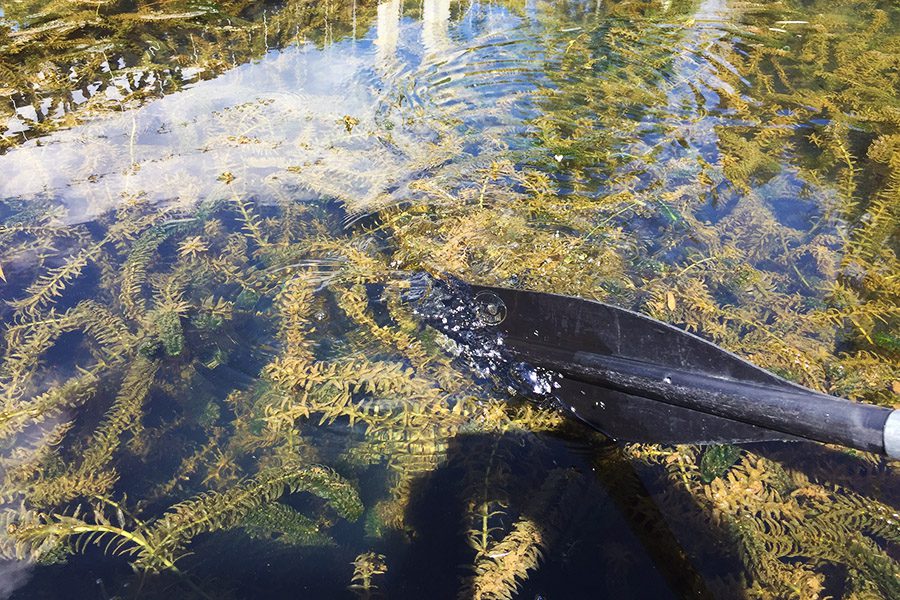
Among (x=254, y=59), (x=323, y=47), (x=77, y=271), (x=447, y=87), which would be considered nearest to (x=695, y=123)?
(x=447, y=87)

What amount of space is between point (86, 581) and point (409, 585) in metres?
1.40

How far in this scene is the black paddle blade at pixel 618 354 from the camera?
7.90 ft

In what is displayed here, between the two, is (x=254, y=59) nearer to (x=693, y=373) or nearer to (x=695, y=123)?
(x=695, y=123)

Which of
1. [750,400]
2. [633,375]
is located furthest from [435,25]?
[750,400]

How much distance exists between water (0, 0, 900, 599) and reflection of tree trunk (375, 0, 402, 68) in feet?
0.23

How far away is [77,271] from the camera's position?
3.67m

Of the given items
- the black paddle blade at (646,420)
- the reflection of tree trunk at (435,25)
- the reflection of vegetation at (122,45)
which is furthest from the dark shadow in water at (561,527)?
the reflection of tree trunk at (435,25)

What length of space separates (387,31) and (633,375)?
208 inches

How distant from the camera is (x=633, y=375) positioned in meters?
2.65

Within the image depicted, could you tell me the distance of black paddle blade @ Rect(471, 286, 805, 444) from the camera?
7.90 ft

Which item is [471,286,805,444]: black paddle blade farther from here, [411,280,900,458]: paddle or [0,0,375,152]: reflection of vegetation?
→ [0,0,375,152]: reflection of vegetation

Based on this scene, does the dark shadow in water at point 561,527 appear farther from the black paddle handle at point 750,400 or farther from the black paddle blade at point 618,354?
the black paddle handle at point 750,400

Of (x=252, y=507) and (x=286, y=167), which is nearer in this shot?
(x=252, y=507)

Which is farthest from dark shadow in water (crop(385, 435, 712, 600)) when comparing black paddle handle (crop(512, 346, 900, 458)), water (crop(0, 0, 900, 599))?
A: black paddle handle (crop(512, 346, 900, 458))
